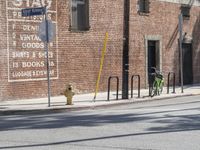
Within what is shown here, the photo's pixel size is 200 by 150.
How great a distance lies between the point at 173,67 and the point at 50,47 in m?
9.28

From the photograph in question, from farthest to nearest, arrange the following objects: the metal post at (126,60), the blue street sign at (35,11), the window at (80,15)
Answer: the window at (80,15) < the metal post at (126,60) < the blue street sign at (35,11)

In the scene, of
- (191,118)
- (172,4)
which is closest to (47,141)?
(191,118)

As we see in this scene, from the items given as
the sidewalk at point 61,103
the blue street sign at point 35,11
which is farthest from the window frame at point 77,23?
the blue street sign at point 35,11

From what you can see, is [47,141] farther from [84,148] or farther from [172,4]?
[172,4]

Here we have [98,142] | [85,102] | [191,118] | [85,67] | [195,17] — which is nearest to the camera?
[98,142]

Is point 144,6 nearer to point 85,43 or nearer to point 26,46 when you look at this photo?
point 85,43

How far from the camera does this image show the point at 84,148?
33.4ft

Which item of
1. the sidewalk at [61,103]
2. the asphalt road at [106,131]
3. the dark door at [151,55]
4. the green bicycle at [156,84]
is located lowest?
the sidewalk at [61,103]

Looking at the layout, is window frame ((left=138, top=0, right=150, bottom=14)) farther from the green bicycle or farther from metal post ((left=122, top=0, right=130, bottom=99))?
metal post ((left=122, top=0, right=130, bottom=99))

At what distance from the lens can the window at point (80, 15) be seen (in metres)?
23.7

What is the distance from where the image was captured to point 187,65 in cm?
3139

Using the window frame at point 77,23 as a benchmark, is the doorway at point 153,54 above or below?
below

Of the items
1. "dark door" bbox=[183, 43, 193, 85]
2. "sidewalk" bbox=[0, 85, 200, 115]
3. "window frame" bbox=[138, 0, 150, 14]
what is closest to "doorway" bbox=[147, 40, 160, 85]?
"window frame" bbox=[138, 0, 150, 14]

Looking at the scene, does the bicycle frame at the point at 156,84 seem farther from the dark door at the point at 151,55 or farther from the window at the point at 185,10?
the window at the point at 185,10
